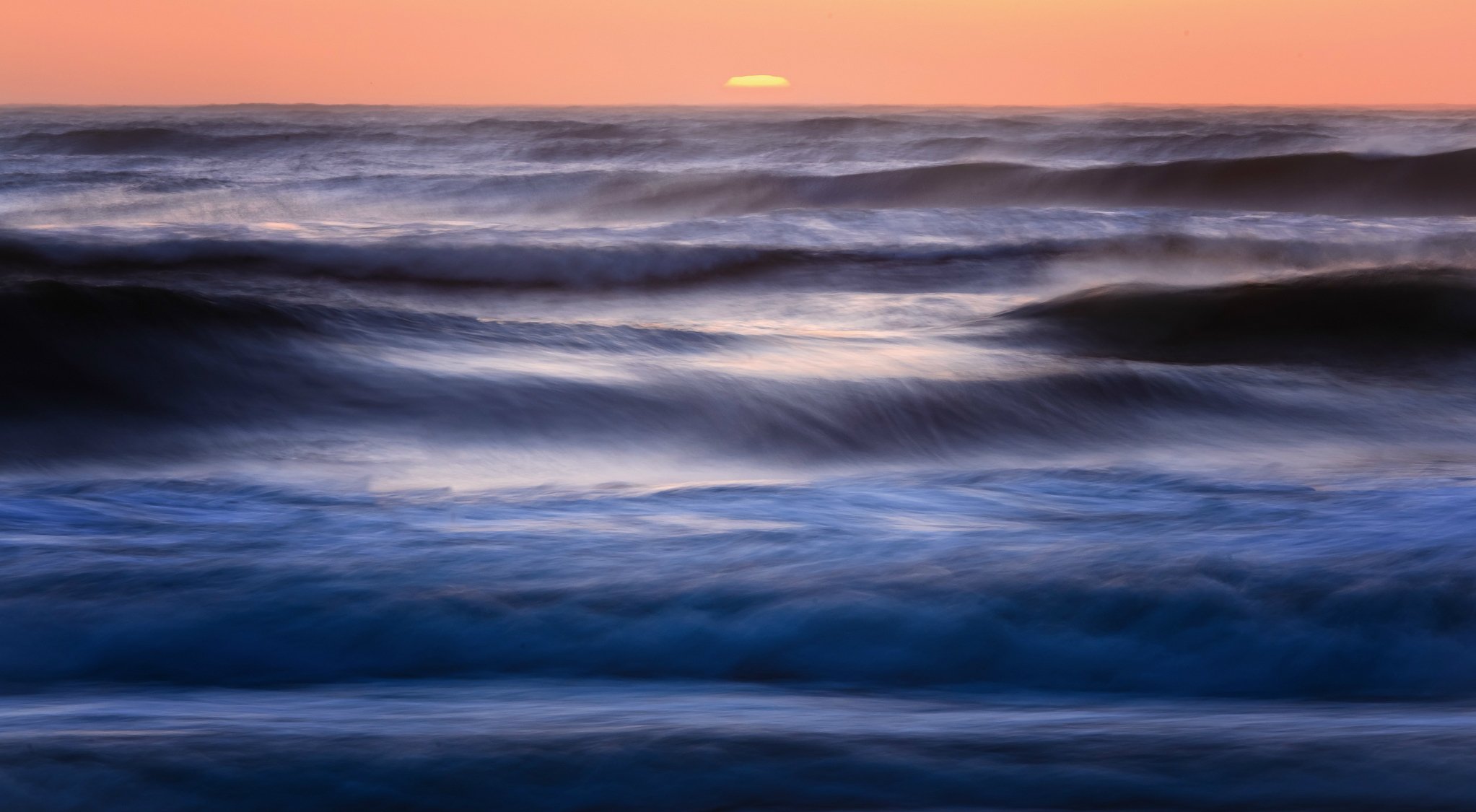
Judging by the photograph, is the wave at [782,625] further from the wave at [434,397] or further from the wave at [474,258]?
the wave at [474,258]

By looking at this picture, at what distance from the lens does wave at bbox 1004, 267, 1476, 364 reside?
6.50 metres

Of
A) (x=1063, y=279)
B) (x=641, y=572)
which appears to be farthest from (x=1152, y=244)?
(x=641, y=572)

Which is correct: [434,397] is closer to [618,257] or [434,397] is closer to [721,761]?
[721,761]

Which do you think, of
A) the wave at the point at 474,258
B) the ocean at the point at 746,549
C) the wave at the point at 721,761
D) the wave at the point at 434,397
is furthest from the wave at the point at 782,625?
the wave at the point at 474,258

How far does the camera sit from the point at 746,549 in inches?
117

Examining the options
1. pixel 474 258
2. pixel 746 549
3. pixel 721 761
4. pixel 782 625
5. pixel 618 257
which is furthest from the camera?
pixel 474 258

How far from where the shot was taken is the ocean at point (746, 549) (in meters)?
1.84

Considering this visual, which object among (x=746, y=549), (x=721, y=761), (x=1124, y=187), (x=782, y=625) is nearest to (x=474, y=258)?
(x=746, y=549)

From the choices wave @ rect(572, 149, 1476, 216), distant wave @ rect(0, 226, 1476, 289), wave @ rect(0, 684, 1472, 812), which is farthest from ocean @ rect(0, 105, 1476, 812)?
wave @ rect(572, 149, 1476, 216)

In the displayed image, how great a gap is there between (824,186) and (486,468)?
56.1ft

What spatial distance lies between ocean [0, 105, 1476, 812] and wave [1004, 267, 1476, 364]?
4 cm

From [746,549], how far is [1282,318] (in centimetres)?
507

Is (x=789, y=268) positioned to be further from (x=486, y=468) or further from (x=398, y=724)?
(x=398, y=724)

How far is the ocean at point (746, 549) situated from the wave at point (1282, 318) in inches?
1.5
